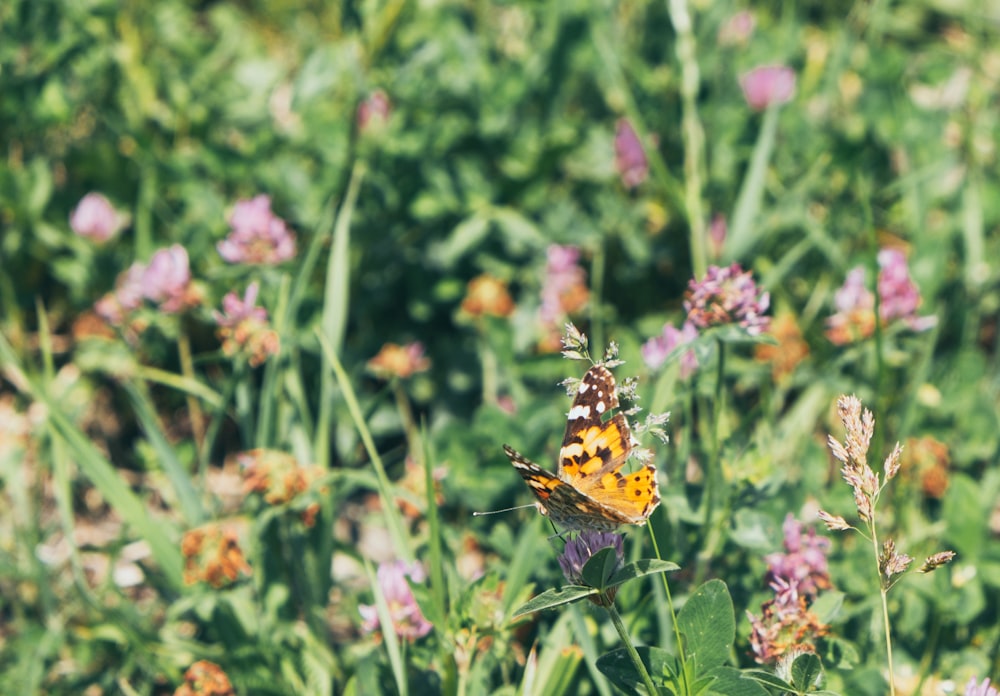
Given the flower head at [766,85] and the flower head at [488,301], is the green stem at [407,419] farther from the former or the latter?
the flower head at [766,85]

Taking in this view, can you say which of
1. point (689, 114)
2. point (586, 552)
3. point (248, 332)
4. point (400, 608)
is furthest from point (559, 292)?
point (586, 552)

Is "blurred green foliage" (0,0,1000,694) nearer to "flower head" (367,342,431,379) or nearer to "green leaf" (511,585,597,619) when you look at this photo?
"flower head" (367,342,431,379)

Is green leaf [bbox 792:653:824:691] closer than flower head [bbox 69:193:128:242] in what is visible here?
Yes

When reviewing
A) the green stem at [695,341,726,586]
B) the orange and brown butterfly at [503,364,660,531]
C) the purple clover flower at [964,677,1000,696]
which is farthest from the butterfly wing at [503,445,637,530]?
the purple clover flower at [964,677,1000,696]

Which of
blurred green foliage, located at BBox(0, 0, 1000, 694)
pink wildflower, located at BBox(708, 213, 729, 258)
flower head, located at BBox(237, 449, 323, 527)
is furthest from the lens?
pink wildflower, located at BBox(708, 213, 729, 258)

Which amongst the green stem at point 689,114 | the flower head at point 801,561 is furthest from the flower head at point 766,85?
the flower head at point 801,561

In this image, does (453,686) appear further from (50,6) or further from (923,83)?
(923,83)

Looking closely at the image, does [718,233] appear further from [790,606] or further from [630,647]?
[630,647]
